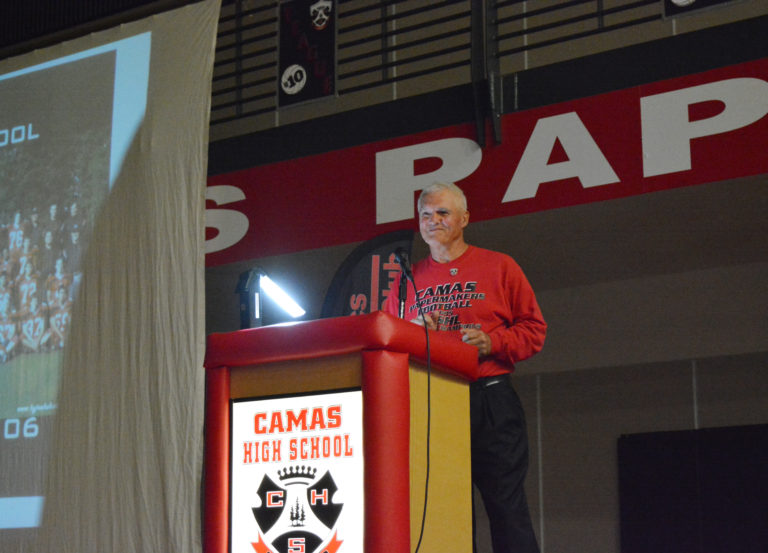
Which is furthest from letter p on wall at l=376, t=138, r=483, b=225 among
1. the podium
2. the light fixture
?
the podium

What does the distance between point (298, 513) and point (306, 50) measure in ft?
11.7

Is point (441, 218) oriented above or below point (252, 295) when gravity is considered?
above

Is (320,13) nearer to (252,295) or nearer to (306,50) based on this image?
(306,50)

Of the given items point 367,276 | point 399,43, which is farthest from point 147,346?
point 399,43

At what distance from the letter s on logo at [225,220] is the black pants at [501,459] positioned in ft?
8.88

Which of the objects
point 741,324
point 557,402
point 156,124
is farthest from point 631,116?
point 156,124

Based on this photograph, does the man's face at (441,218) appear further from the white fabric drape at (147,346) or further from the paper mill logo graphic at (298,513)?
the white fabric drape at (147,346)

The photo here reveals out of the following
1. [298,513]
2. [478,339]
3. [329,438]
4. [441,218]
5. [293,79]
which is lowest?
[298,513]

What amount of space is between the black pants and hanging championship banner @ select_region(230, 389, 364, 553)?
0.57 meters

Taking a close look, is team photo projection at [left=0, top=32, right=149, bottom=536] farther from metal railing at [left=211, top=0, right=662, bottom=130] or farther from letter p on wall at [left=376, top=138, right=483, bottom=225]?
letter p on wall at [left=376, top=138, right=483, bottom=225]

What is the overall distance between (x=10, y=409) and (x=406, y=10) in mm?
2971

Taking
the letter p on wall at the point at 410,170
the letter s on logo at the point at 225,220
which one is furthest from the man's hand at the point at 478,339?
the letter s on logo at the point at 225,220

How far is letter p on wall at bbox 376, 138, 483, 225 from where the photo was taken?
403 centimetres

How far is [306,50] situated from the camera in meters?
4.75
